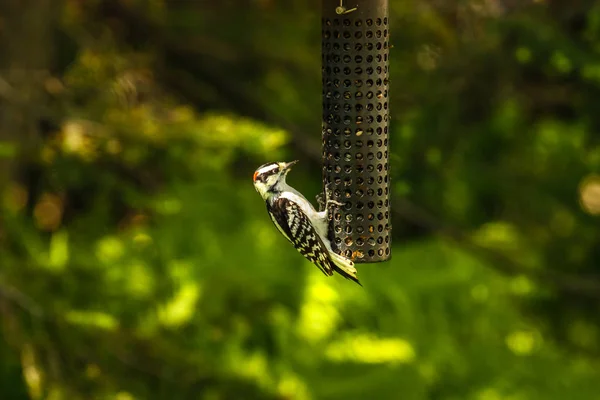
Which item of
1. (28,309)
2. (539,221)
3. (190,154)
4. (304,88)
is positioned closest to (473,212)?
(539,221)

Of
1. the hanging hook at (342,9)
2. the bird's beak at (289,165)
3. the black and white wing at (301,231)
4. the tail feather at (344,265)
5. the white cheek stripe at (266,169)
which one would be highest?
the hanging hook at (342,9)

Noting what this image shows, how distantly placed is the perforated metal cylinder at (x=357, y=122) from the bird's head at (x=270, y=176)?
0.53 ft

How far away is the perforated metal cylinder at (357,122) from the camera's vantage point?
3.90 metres

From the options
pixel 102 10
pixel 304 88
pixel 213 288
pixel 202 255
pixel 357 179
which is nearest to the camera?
pixel 357 179

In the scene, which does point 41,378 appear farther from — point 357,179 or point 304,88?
point 304,88

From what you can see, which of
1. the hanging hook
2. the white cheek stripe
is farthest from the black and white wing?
the hanging hook

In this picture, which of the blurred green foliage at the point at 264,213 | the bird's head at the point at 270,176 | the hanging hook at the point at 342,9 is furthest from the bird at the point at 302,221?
the blurred green foliage at the point at 264,213

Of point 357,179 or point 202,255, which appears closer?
point 357,179

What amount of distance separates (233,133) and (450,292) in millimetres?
3398

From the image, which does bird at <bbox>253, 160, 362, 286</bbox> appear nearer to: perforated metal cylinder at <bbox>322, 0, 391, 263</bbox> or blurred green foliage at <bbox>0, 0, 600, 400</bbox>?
perforated metal cylinder at <bbox>322, 0, 391, 263</bbox>

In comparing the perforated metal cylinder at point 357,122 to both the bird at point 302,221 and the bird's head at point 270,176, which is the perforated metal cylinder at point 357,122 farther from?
the bird's head at point 270,176

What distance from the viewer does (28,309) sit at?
5949 millimetres

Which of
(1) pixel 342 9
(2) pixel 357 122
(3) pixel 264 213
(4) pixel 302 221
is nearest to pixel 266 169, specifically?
(4) pixel 302 221

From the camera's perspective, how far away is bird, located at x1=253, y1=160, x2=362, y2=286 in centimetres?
395
